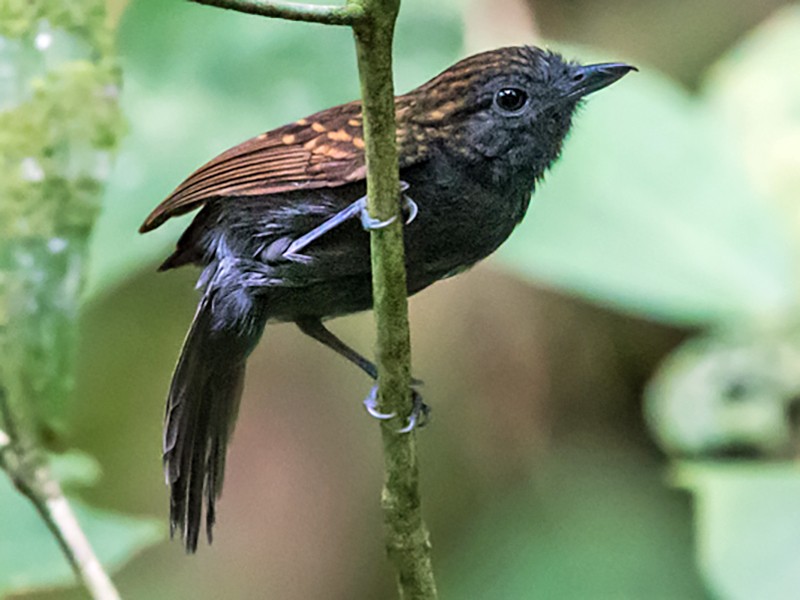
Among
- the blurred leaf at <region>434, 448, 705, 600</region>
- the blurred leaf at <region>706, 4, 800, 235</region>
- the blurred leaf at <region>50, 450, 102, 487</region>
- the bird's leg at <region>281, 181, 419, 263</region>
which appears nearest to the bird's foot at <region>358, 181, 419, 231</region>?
the bird's leg at <region>281, 181, 419, 263</region>

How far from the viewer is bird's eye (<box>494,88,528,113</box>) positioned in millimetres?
1504

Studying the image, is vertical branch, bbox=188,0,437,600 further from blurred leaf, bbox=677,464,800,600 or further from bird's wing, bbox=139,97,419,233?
blurred leaf, bbox=677,464,800,600

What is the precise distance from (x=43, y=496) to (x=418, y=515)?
0.55 meters

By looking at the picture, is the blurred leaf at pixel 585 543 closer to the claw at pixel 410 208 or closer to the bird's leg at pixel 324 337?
the bird's leg at pixel 324 337

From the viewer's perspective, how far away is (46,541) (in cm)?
205

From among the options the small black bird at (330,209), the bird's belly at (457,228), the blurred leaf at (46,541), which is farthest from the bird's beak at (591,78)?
the blurred leaf at (46,541)

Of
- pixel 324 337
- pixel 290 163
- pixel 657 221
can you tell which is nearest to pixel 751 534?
pixel 657 221

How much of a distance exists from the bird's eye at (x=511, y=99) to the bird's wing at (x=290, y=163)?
0.39ft

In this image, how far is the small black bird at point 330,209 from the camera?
148 cm

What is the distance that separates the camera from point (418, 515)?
139cm

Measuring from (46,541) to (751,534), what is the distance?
1212 millimetres

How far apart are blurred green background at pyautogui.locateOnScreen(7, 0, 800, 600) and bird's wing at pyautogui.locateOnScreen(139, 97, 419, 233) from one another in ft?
1.56

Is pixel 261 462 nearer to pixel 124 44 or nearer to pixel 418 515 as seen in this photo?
pixel 124 44

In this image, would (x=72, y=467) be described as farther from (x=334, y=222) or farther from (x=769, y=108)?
(x=769, y=108)
